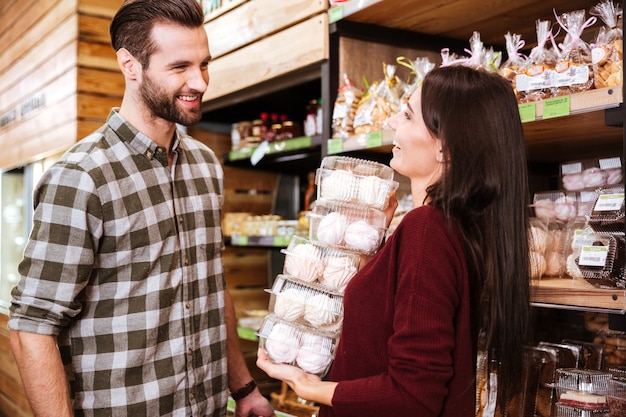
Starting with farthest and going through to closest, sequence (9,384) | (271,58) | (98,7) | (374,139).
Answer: (9,384) → (98,7) → (271,58) → (374,139)

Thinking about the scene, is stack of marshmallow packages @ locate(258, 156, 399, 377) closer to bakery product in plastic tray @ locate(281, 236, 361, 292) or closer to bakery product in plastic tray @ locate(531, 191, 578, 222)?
bakery product in plastic tray @ locate(281, 236, 361, 292)

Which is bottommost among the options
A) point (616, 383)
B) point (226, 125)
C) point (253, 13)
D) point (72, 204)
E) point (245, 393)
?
point (245, 393)

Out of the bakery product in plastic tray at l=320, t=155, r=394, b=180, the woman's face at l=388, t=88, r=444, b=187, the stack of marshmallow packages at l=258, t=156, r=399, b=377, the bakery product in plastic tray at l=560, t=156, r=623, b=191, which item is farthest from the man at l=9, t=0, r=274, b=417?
the bakery product in plastic tray at l=560, t=156, r=623, b=191

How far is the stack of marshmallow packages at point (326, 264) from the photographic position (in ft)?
5.36

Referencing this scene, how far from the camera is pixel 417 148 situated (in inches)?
57.2

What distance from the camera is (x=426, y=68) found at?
2.29 metres

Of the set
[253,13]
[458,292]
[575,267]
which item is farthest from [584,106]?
[253,13]

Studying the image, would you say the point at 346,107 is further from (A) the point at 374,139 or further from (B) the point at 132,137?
(B) the point at 132,137

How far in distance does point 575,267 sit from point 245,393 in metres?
1.08

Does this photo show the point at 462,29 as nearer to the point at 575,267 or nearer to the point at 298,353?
the point at 575,267

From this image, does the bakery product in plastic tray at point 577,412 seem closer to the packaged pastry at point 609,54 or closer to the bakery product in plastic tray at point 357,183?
the bakery product in plastic tray at point 357,183

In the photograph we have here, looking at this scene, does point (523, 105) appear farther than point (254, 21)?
No

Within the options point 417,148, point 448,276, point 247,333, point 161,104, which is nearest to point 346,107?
point 161,104

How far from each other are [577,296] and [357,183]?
2.03 ft
